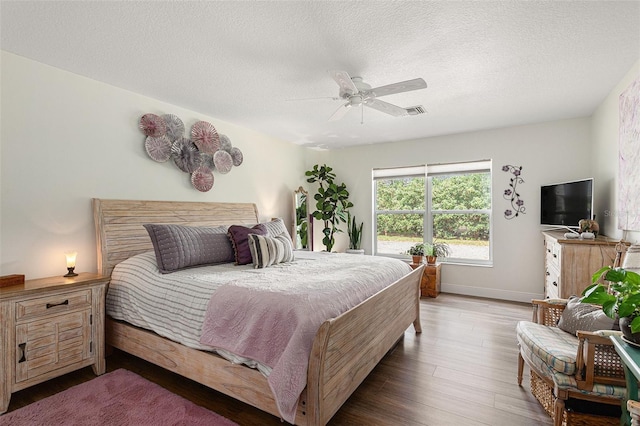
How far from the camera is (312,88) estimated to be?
2.92m

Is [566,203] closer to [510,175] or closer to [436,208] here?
[510,175]

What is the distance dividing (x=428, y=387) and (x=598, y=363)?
1043mm

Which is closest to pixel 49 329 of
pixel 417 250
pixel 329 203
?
pixel 329 203

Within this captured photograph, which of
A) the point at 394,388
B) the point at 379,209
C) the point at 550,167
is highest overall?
the point at 550,167

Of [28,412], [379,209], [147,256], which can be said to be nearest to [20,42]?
[147,256]

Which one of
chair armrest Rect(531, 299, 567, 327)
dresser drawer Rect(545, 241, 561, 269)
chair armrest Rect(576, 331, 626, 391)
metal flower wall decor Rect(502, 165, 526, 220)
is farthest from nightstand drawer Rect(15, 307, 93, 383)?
metal flower wall decor Rect(502, 165, 526, 220)

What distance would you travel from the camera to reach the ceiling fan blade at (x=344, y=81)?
2143 mm

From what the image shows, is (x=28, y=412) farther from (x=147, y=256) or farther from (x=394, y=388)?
(x=394, y=388)

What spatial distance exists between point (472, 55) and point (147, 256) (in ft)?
10.5

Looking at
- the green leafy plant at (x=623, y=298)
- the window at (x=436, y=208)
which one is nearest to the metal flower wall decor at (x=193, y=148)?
the window at (x=436, y=208)

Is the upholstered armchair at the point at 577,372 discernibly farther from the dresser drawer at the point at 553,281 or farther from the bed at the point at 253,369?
the dresser drawer at the point at 553,281

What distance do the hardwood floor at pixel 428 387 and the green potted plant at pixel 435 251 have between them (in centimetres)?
153

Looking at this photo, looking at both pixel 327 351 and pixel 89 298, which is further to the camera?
pixel 89 298

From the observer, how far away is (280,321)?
5.52 feet
